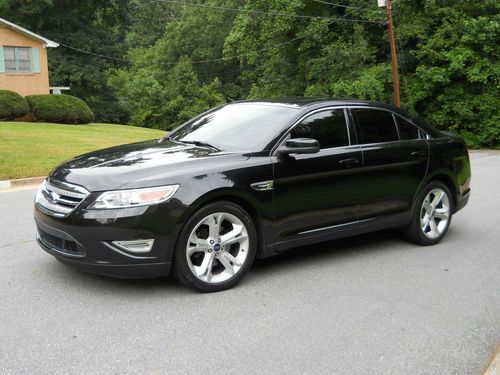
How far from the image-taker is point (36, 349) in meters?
3.45

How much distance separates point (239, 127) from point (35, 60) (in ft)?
99.2

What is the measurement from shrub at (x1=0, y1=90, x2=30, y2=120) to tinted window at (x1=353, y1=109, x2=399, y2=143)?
23.2 m

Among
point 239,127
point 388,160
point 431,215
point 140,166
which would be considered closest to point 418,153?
point 388,160

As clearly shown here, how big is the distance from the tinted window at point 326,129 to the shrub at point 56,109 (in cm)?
2475

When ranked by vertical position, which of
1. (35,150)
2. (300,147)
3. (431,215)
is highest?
(35,150)

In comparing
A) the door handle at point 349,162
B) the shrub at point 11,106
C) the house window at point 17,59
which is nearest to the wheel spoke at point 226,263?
the door handle at point 349,162

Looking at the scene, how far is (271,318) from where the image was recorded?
4.05m

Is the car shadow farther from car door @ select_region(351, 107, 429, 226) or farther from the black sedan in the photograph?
car door @ select_region(351, 107, 429, 226)

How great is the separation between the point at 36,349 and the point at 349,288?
256cm

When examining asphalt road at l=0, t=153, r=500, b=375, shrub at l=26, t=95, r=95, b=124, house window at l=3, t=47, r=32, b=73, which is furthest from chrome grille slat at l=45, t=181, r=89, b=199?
house window at l=3, t=47, r=32, b=73

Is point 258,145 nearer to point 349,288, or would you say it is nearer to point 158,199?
point 158,199

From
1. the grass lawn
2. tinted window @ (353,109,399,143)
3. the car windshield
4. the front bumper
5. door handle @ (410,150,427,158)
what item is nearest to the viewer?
the front bumper

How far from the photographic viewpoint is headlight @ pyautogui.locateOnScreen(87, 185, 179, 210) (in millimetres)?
4141

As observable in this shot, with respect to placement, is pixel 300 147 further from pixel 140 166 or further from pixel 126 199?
pixel 126 199
